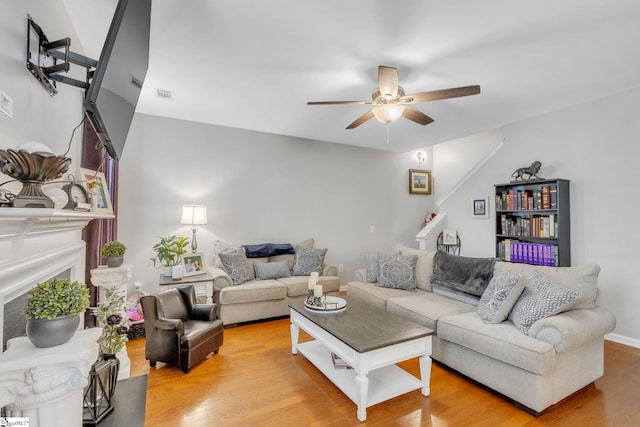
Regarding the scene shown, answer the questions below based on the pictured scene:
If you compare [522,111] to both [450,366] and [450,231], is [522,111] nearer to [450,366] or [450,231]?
[450,231]

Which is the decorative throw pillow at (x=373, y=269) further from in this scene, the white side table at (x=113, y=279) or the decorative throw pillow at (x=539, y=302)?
the white side table at (x=113, y=279)

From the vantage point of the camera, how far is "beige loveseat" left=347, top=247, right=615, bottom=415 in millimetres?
1910

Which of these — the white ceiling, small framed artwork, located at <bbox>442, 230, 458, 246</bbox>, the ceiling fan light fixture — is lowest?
small framed artwork, located at <bbox>442, 230, 458, 246</bbox>

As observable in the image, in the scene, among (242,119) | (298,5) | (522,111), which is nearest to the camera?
(298,5)

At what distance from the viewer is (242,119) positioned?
399cm

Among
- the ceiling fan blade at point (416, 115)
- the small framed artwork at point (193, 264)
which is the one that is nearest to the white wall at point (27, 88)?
the small framed artwork at point (193, 264)

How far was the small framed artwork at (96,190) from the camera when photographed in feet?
6.69

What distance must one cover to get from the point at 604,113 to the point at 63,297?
15.8 ft

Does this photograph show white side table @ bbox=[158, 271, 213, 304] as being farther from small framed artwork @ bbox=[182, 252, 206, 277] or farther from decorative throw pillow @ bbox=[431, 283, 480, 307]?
decorative throw pillow @ bbox=[431, 283, 480, 307]

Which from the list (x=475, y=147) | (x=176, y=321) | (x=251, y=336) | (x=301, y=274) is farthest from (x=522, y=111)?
(x=176, y=321)

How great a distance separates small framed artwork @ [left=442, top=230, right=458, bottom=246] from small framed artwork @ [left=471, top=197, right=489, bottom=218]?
44 centimetres

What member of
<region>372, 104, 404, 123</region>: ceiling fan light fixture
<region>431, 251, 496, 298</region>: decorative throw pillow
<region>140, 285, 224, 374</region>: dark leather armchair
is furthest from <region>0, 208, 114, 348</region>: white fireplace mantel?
<region>431, 251, 496, 298</region>: decorative throw pillow

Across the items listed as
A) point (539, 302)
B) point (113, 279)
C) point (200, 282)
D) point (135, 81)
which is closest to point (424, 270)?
point (539, 302)

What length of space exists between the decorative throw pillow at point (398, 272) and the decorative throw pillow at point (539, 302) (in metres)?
1.23
